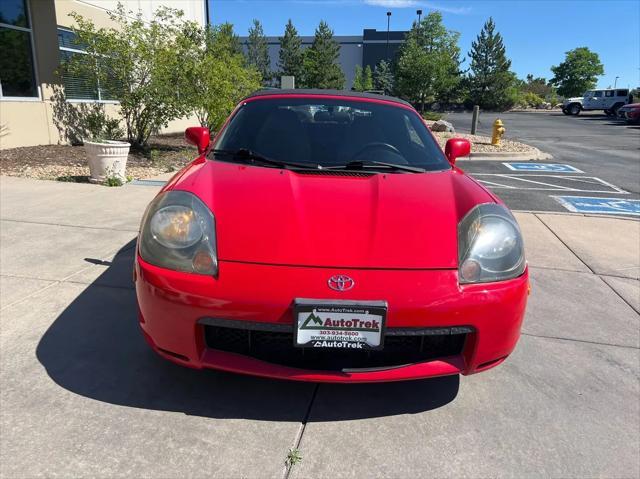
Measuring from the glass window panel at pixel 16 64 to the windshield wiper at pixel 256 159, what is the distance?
8.29 metres

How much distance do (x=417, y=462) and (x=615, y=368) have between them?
4.97 ft

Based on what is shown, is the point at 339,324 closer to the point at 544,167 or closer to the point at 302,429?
the point at 302,429

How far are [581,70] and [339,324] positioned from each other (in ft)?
246

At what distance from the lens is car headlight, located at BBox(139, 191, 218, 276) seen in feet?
6.46

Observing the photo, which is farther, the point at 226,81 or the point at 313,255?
the point at 226,81

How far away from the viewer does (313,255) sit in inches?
76.8

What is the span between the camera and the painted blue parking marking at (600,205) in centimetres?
676

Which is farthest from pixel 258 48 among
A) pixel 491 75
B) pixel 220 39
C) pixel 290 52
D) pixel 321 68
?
pixel 220 39

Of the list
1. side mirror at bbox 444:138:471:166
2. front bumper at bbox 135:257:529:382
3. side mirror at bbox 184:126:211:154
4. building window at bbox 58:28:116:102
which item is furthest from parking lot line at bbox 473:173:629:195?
building window at bbox 58:28:116:102

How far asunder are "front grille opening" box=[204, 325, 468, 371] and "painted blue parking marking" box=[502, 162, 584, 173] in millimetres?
9804

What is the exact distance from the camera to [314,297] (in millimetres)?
1849

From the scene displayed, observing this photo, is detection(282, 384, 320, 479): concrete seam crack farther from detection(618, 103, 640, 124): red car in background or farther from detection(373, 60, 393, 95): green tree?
detection(373, 60, 393, 95): green tree

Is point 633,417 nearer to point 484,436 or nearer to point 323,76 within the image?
point 484,436

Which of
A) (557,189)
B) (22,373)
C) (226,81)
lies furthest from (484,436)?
(226,81)
